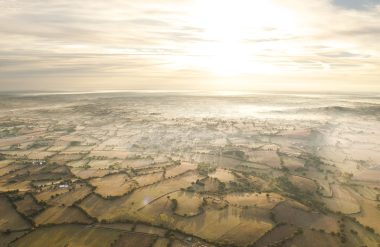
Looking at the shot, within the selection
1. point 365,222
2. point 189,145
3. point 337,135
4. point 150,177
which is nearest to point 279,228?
point 365,222

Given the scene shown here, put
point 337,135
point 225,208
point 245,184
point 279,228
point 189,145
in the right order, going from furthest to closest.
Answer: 1. point 337,135
2. point 189,145
3. point 245,184
4. point 225,208
5. point 279,228

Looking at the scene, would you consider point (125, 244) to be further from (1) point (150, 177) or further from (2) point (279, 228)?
Result: (1) point (150, 177)

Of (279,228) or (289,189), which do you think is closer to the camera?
(279,228)

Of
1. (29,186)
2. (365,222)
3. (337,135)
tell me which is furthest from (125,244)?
(337,135)

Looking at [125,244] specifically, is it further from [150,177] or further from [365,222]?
[365,222]

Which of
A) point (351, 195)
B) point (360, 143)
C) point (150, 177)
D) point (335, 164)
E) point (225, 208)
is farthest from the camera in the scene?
point (360, 143)

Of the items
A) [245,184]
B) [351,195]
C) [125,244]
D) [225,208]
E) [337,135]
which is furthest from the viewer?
[337,135]

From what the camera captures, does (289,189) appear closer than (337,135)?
Yes

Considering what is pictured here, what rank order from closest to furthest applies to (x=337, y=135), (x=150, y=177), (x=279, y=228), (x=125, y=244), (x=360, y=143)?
(x=125, y=244) < (x=279, y=228) < (x=150, y=177) < (x=360, y=143) < (x=337, y=135)
